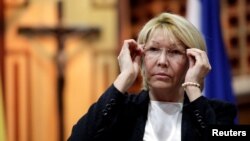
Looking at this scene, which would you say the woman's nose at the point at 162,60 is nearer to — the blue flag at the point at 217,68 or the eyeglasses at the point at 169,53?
the eyeglasses at the point at 169,53

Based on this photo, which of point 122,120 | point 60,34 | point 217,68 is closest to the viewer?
point 122,120

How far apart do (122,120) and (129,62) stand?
148mm

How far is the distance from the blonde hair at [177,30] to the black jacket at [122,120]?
0.38 ft

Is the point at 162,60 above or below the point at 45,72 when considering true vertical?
above

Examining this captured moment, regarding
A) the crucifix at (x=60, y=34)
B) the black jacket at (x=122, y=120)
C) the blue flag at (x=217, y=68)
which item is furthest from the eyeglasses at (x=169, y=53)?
the crucifix at (x=60, y=34)

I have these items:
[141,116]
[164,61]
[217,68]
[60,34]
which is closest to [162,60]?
[164,61]

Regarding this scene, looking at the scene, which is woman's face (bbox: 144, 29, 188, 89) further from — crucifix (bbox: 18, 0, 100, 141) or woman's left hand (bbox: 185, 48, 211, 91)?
crucifix (bbox: 18, 0, 100, 141)

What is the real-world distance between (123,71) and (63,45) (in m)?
2.08

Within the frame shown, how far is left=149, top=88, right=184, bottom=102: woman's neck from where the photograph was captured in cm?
145

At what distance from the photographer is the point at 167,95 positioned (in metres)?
1.46

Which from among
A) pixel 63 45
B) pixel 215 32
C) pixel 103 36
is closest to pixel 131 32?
pixel 103 36

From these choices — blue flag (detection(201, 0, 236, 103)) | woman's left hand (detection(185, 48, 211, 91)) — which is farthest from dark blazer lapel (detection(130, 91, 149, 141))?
blue flag (detection(201, 0, 236, 103))

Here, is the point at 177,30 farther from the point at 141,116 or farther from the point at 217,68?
the point at 217,68

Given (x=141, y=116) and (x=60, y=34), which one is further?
(x=60, y=34)
